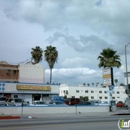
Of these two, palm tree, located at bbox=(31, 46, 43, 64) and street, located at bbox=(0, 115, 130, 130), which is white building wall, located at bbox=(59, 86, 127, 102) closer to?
palm tree, located at bbox=(31, 46, 43, 64)

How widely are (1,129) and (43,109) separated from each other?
1979 cm

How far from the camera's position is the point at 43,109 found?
34.5m

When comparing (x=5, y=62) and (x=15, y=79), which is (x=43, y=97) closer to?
(x=15, y=79)

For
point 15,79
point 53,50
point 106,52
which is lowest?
point 15,79

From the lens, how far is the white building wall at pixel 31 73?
60188 mm

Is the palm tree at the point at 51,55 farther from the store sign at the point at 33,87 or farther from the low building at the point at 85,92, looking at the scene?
the low building at the point at 85,92

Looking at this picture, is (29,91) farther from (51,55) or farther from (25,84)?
(51,55)

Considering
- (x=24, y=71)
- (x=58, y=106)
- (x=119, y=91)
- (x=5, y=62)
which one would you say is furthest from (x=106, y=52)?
(x=119, y=91)

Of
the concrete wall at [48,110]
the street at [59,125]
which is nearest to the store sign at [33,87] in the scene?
the concrete wall at [48,110]

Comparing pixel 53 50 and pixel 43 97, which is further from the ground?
pixel 53 50

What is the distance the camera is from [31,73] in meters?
60.9

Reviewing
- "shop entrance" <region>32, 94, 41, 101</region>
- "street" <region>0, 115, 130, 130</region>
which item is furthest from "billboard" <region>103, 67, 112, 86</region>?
"street" <region>0, 115, 130, 130</region>

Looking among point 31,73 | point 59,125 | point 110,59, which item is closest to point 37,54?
point 31,73

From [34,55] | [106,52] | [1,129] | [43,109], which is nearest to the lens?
[1,129]
